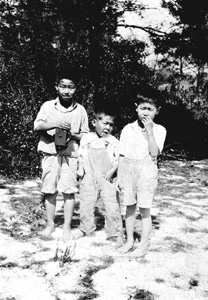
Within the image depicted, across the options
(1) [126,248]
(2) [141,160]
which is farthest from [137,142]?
(1) [126,248]

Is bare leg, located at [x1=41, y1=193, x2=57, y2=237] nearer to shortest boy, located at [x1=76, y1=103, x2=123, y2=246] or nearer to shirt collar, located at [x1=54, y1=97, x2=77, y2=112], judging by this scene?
shortest boy, located at [x1=76, y1=103, x2=123, y2=246]

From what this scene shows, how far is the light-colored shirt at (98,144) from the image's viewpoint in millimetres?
3676

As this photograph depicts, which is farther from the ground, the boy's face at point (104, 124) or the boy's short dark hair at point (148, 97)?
the boy's short dark hair at point (148, 97)

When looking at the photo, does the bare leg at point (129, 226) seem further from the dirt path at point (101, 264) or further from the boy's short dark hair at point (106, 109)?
the boy's short dark hair at point (106, 109)

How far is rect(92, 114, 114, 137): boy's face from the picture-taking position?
3.62 metres

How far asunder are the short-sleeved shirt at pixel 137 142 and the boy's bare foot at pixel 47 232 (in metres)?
1.07

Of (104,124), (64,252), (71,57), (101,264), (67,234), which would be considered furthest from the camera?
(71,57)

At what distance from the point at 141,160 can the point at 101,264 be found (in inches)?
36.5

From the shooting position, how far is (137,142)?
346cm

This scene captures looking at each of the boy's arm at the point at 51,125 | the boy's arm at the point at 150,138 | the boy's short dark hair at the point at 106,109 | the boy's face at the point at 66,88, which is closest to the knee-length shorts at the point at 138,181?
the boy's arm at the point at 150,138

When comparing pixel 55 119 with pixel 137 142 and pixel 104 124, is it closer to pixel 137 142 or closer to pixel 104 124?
pixel 104 124

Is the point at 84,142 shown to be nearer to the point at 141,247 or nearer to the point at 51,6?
the point at 141,247

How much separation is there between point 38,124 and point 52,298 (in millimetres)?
1590

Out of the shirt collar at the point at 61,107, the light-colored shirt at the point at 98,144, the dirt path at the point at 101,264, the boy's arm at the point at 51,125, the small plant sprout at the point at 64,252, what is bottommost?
the dirt path at the point at 101,264
